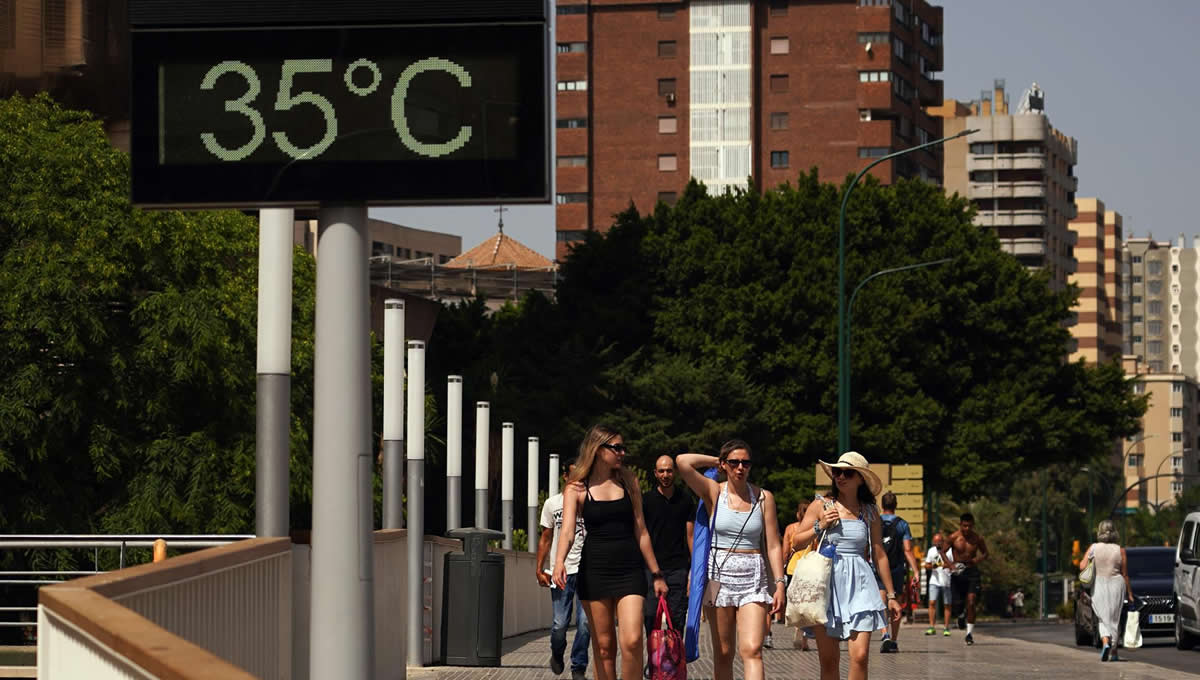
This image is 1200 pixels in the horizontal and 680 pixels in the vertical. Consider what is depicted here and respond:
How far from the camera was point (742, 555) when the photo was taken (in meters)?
13.4

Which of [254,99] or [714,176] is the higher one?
[714,176]

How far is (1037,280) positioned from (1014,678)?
41.9 metres

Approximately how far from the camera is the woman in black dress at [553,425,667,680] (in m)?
12.7

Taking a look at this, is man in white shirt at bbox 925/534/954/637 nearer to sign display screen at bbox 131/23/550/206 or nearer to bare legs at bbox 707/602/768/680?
bare legs at bbox 707/602/768/680

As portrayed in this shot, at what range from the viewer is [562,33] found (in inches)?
4309

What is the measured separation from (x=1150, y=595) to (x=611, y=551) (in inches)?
941

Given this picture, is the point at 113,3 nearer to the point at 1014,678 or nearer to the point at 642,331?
the point at 642,331

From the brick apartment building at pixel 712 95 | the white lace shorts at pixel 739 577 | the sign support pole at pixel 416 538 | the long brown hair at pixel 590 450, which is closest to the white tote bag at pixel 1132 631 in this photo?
the sign support pole at pixel 416 538

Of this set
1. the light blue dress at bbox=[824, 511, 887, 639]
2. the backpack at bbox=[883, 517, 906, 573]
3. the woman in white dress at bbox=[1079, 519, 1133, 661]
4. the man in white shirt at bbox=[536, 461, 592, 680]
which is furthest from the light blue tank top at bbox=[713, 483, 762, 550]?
the woman in white dress at bbox=[1079, 519, 1133, 661]

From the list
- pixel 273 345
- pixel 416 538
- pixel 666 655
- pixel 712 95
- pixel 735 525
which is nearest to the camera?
pixel 666 655

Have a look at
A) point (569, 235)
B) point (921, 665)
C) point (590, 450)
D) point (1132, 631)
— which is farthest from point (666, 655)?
point (569, 235)

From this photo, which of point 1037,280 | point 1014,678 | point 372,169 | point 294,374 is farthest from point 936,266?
point 372,169

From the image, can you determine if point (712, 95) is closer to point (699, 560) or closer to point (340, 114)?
point (699, 560)

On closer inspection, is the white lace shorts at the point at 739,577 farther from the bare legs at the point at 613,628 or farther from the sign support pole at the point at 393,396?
the sign support pole at the point at 393,396
